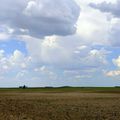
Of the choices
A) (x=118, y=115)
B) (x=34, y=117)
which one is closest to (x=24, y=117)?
(x=34, y=117)

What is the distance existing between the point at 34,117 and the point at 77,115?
4.96 m

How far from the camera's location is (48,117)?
1366 inches

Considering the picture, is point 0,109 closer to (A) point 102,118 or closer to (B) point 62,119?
(B) point 62,119

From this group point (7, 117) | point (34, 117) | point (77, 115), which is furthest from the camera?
point (77, 115)

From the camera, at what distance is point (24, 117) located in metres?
31.9

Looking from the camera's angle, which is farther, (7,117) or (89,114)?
(89,114)

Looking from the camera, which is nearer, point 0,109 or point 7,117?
point 7,117

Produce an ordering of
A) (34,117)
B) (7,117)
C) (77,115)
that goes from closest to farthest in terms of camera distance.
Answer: (7,117) → (34,117) → (77,115)

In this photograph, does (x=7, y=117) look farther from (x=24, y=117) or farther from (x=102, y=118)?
(x=102, y=118)

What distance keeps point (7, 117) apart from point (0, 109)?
4.72m

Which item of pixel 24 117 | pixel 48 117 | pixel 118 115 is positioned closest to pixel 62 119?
pixel 48 117

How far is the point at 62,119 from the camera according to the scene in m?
33.9

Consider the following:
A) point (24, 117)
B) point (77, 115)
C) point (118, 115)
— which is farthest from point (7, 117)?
point (118, 115)

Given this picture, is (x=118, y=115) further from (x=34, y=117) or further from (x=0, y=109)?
(x=0, y=109)
